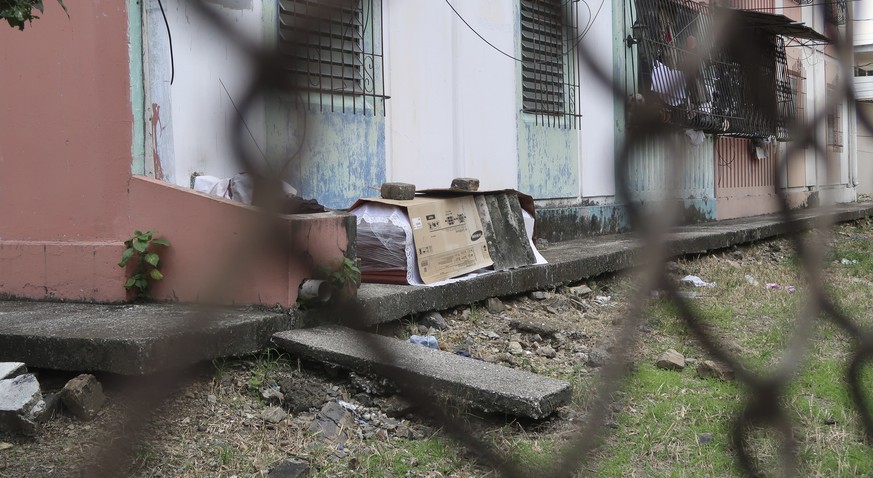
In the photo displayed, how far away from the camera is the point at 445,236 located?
4.19m

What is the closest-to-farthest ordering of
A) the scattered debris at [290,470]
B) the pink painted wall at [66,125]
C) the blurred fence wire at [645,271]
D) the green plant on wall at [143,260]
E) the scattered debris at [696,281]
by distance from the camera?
the blurred fence wire at [645,271] < the scattered debris at [290,470] < the green plant on wall at [143,260] < the pink painted wall at [66,125] < the scattered debris at [696,281]

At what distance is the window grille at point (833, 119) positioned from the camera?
0.96 metres

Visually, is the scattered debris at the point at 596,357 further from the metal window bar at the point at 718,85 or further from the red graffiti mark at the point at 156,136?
the metal window bar at the point at 718,85

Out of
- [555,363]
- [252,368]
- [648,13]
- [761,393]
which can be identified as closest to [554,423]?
[555,363]

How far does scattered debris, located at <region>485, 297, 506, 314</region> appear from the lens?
4.25 metres

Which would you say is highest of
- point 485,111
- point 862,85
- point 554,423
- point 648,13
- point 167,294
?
point 485,111

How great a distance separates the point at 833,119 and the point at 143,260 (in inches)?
114

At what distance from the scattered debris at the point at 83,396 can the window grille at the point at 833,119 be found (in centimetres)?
219

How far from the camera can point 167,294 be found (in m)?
3.37

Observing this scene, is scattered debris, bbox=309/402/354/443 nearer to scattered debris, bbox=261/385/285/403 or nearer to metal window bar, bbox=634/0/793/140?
scattered debris, bbox=261/385/285/403

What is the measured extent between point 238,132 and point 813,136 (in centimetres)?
66

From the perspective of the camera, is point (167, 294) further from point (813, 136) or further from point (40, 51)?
point (813, 136)

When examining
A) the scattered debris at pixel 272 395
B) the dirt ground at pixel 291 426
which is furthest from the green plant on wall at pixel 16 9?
the scattered debris at pixel 272 395

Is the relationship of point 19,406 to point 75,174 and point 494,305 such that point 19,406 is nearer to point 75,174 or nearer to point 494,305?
point 75,174
